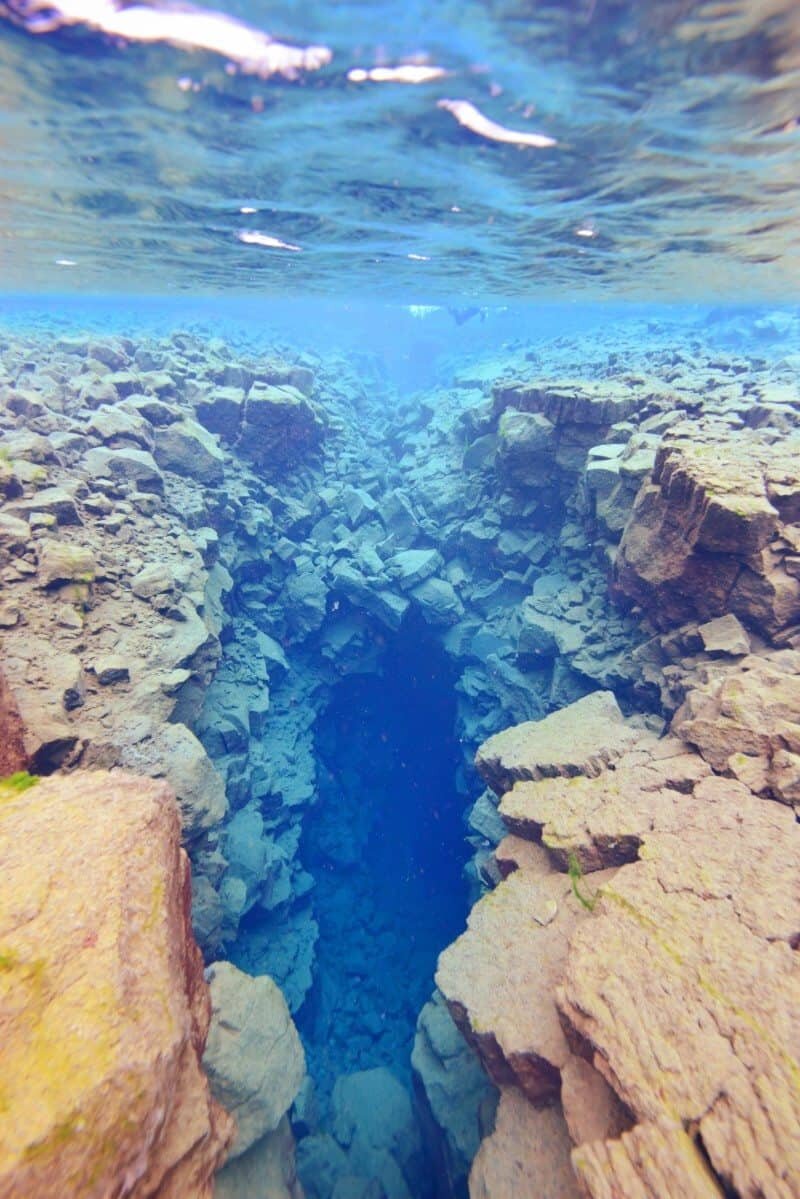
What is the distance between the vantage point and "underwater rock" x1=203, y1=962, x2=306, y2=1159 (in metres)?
4.95

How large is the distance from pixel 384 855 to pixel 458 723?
13.2 feet

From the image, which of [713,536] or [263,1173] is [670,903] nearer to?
[713,536]

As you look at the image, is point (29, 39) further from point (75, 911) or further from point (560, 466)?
point (560, 466)

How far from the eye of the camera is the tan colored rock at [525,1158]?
11.1ft

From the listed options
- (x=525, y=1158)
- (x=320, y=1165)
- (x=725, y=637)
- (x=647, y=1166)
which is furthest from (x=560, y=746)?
(x=320, y=1165)

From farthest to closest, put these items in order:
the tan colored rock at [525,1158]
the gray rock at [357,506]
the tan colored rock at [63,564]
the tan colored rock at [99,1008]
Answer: the gray rock at [357,506] < the tan colored rock at [63,564] < the tan colored rock at [525,1158] < the tan colored rock at [99,1008]

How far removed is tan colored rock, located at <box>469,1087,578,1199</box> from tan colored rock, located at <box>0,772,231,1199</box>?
200 cm

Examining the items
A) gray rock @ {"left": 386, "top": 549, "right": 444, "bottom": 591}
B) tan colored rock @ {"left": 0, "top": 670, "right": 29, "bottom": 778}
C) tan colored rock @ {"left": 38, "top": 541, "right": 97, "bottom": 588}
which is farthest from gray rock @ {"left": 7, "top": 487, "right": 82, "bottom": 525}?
gray rock @ {"left": 386, "top": 549, "right": 444, "bottom": 591}

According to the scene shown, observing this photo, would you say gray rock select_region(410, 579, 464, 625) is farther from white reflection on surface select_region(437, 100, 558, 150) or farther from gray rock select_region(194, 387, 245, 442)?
white reflection on surface select_region(437, 100, 558, 150)

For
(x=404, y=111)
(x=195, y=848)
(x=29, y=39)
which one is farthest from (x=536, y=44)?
(x=195, y=848)

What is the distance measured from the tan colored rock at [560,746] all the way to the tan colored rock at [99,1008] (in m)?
3.83

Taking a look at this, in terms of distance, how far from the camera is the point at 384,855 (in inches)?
535

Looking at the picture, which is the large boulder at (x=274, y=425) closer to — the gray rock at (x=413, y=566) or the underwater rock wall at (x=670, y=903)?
the gray rock at (x=413, y=566)

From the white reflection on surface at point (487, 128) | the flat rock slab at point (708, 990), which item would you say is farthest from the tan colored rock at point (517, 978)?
the white reflection on surface at point (487, 128)
